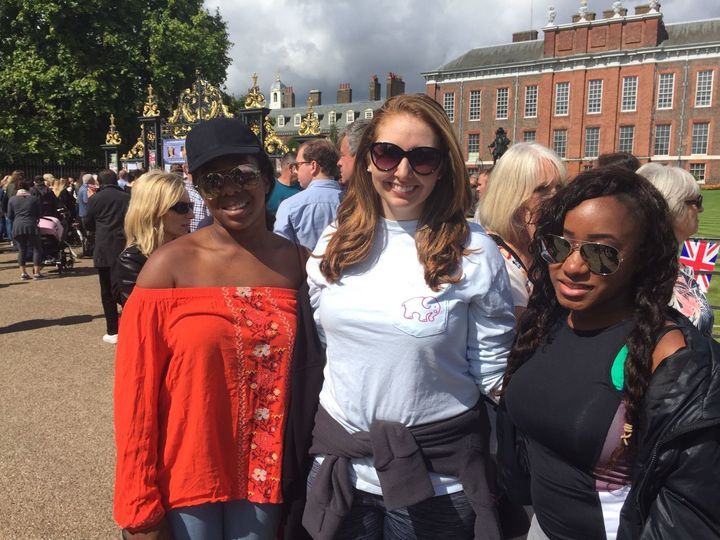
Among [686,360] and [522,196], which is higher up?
[522,196]

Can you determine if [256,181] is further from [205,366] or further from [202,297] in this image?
[205,366]

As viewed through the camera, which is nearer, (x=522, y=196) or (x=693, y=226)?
(x=522, y=196)

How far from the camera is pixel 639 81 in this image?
143 ft

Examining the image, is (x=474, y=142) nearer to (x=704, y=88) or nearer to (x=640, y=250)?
(x=704, y=88)

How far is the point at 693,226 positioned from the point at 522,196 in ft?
3.78

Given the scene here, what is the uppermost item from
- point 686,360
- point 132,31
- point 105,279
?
point 132,31

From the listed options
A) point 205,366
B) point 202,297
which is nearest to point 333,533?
point 205,366

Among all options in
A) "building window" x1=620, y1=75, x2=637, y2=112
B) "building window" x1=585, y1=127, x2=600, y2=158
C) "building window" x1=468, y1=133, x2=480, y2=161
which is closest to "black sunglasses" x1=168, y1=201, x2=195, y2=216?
"building window" x1=585, y1=127, x2=600, y2=158

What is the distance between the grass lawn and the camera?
30.5ft

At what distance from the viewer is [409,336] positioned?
66.5 inches

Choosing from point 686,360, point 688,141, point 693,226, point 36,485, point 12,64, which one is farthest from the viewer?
point 688,141

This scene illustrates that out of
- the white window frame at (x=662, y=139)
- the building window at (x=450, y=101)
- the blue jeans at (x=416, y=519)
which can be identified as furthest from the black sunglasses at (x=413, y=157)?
the building window at (x=450, y=101)

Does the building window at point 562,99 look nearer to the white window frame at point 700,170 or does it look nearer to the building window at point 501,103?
the building window at point 501,103

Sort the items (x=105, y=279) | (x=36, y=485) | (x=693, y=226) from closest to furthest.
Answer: (x=693, y=226) → (x=36, y=485) → (x=105, y=279)
